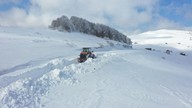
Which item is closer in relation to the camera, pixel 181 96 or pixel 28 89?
pixel 28 89

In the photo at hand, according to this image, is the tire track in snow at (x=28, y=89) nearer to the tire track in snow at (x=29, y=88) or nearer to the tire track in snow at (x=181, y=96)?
the tire track in snow at (x=29, y=88)

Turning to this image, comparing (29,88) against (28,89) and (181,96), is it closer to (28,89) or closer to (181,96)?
(28,89)

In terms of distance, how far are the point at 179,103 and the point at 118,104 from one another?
12.4ft

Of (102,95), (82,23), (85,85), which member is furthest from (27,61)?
(82,23)

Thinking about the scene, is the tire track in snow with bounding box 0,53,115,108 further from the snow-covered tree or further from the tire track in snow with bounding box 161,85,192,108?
the snow-covered tree

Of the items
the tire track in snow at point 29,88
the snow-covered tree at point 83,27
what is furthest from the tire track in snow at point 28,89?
the snow-covered tree at point 83,27

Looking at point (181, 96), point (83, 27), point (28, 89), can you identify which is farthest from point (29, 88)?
point (83, 27)

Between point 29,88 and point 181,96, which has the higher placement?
point 29,88

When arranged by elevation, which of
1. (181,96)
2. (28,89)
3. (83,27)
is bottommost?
(181,96)

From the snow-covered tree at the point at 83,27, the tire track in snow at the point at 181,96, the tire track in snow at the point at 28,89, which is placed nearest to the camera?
the tire track in snow at the point at 28,89

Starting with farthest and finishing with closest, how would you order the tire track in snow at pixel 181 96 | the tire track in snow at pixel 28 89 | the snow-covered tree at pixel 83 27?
the snow-covered tree at pixel 83 27 < the tire track in snow at pixel 181 96 < the tire track in snow at pixel 28 89

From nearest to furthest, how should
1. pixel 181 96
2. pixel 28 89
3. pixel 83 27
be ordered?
pixel 28 89, pixel 181 96, pixel 83 27

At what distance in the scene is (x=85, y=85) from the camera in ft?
50.3

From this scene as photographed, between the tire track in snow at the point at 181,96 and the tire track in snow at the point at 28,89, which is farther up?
the tire track in snow at the point at 28,89
